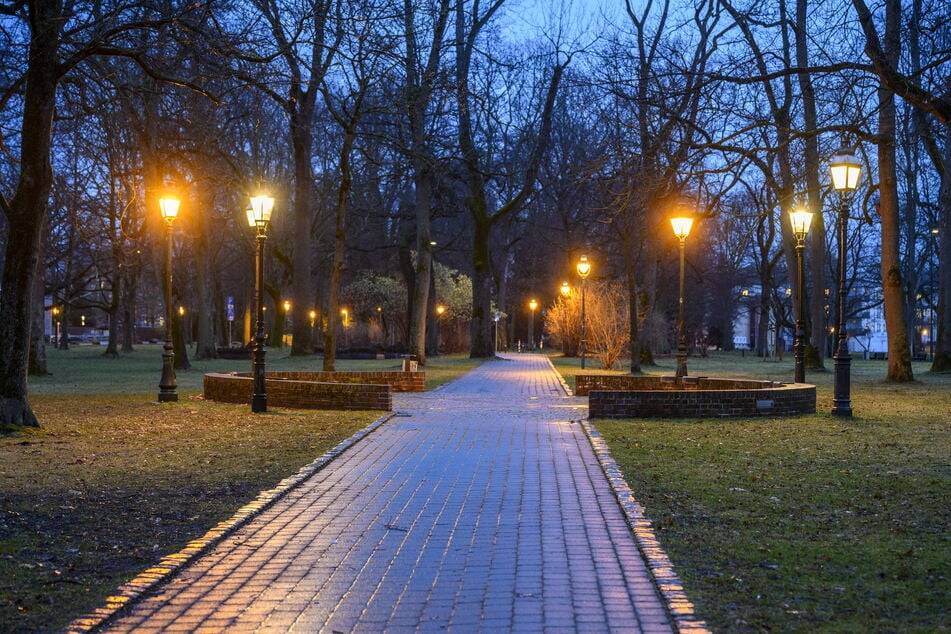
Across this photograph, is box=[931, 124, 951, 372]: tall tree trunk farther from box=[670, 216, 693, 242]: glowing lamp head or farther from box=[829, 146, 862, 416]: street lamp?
box=[829, 146, 862, 416]: street lamp

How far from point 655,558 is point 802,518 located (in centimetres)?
196

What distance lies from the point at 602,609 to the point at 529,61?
38515mm


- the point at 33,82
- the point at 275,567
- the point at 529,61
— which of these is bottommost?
the point at 275,567

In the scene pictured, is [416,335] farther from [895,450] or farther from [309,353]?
[895,450]

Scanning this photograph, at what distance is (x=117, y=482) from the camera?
9.17 m

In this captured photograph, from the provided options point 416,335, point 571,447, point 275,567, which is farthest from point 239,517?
point 416,335

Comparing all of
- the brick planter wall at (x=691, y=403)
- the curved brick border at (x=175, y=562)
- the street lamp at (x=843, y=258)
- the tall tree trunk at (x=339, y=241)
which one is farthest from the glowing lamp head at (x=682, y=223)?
the curved brick border at (x=175, y=562)

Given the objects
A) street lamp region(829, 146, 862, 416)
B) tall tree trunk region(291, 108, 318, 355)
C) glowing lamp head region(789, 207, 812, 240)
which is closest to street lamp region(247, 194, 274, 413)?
street lamp region(829, 146, 862, 416)

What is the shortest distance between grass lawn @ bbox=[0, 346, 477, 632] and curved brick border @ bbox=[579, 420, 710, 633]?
123 inches

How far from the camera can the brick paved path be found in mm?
5008

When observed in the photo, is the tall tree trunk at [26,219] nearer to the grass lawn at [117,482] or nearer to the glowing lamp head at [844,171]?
the grass lawn at [117,482]

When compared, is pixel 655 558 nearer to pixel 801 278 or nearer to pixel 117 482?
pixel 117 482

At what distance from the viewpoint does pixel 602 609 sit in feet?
16.9

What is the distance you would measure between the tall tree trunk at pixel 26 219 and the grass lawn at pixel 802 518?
7.95 metres
